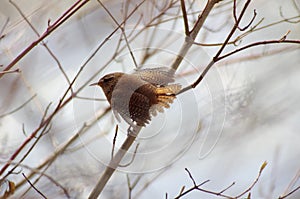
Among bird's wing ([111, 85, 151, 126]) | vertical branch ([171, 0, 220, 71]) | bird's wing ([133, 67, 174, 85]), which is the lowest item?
bird's wing ([111, 85, 151, 126])

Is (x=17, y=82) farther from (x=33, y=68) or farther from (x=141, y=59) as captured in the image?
(x=141, y=59)

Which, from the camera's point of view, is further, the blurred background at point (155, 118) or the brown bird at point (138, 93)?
the blurred background at point (155, 118)

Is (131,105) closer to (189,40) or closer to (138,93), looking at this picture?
(138,93)

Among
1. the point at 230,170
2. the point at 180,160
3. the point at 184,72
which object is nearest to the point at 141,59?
the point at 184,72

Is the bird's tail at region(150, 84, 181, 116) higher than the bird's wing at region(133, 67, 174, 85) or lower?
lower

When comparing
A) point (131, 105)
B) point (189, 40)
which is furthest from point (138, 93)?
point (189, 40)

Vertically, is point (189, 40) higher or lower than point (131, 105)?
higher

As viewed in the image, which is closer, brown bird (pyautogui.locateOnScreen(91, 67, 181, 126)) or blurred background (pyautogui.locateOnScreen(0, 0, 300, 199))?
brown bird (pyautogui.locateOnScreen(91, 67, 181, 126))
